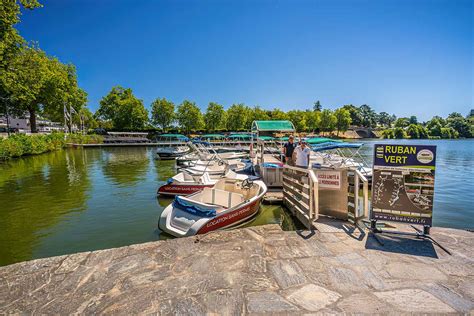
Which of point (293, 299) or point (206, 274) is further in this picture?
point (206, 274)

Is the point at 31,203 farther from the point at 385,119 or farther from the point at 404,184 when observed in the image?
the point at 385,119

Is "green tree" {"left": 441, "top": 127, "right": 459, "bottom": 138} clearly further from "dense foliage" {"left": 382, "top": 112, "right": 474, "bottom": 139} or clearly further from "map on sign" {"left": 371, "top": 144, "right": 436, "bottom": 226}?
"map on sign" {"left": 371, "top": 144, "right": 436, "bottom": 226}

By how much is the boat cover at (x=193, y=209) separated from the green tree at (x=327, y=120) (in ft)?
300

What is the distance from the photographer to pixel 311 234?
490 centimetres

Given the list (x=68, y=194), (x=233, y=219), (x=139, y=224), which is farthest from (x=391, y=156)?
(x=68, y=194)

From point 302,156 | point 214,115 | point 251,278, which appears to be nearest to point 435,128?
point 214,115

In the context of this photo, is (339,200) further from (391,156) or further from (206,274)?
(206,274)

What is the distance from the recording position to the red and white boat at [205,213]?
635 centimetres

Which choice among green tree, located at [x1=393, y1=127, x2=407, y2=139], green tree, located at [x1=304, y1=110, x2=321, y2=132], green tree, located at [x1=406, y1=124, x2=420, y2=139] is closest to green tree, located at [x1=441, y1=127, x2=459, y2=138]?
green tree, located at [x1=406, y1=124, x2=420, y2=139]

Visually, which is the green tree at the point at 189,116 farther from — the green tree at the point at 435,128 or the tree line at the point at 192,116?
the green tree at the point at 435,128

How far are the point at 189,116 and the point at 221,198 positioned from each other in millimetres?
61400

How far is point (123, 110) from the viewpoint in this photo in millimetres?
63000

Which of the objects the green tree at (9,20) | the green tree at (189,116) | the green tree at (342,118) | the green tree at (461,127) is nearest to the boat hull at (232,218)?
the green tree at (9,20)

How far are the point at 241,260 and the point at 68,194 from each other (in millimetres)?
12400
